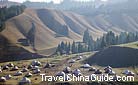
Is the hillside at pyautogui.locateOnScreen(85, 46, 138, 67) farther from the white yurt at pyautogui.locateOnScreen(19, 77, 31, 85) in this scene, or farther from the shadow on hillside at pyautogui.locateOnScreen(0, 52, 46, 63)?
the shadow on hillside at pyautogui.locateOnScreen(0, 52, 46, 63)

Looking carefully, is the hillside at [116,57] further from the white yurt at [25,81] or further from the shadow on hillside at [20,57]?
the shadow on hillside at [20,57]

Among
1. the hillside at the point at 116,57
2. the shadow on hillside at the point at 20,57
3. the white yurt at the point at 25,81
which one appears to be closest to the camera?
the white yurt at the point at 25,81

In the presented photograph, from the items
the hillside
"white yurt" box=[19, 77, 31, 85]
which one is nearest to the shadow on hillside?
the hillside

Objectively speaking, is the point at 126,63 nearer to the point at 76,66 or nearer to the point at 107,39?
the point at 76,66

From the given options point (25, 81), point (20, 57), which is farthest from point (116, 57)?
point (20, 57)

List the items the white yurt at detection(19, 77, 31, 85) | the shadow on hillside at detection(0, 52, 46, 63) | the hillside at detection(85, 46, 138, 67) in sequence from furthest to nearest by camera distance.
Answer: the shadow on hillside at detection(0, 52, 46, 63) → the hillside at detection(85, 46, 138, 67) → the white yurt at detection(19, 77, 31, 85)

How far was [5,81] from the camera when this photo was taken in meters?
106

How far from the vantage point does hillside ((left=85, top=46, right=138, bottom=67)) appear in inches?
4926

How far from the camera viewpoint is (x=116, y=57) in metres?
131

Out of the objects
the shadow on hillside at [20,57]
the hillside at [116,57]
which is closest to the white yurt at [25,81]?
the hillside at [116,57]

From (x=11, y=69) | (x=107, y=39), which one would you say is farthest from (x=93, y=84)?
(x=107, y=39)

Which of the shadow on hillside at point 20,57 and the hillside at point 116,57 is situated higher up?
the hillside at point 116,57

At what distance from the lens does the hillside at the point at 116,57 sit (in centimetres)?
12512

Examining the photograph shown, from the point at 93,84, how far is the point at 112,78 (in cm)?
782
